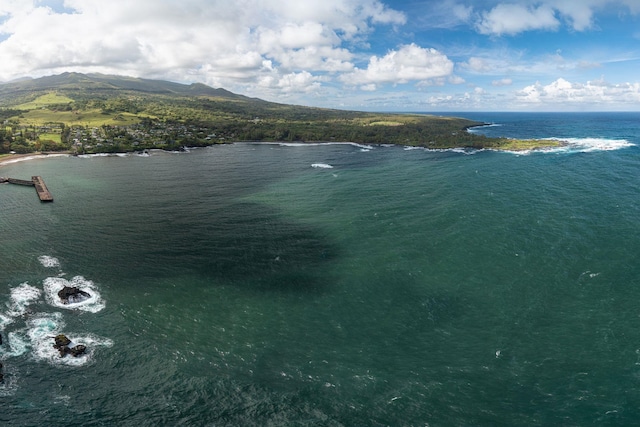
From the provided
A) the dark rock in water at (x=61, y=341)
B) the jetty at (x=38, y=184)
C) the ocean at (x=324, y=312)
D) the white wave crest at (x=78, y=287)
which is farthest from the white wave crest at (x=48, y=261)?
the jetty at (x=38, y=184)

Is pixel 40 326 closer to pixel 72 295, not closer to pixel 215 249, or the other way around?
pixel 72 295

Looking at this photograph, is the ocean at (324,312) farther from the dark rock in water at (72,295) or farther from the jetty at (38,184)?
the jetty at (38,184)

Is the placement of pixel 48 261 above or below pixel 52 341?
above

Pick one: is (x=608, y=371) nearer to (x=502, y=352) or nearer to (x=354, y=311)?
(x=502, y=352)

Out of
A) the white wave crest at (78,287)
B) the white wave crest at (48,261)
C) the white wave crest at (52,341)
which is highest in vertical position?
the white wave crest at (48,261)

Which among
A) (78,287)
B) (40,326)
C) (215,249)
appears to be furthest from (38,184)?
(40,326)

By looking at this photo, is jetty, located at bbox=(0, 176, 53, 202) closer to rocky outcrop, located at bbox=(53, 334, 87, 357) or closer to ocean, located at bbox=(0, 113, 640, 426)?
ocean, located at bbox=(0, 113, 640, 426)
